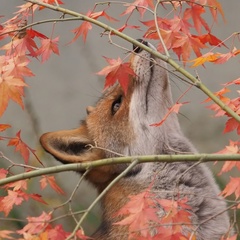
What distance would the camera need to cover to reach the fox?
13.9ft

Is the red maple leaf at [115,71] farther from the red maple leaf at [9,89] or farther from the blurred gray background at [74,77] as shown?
the blurred gray background at [74,77]

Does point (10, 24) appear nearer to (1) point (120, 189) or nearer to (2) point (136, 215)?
(1) point (120, 189)

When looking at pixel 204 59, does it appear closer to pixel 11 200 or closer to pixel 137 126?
pixel 137 126

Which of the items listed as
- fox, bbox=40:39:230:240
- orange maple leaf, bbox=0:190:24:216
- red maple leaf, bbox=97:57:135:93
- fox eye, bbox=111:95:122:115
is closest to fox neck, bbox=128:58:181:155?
fox, bbox=40:39:230:240

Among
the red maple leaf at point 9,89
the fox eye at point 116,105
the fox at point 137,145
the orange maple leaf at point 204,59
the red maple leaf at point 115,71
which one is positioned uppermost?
the red maple leaf at point 9,89

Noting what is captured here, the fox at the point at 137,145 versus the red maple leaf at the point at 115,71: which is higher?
the red maple leaf at the point at 115,71

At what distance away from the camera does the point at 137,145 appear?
14.6ft

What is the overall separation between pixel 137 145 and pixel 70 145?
1.41 ft

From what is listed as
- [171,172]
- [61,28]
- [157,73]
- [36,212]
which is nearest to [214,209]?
[171,172]

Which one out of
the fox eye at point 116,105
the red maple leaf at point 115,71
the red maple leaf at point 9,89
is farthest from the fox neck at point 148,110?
the red maple leaf at point 9,89

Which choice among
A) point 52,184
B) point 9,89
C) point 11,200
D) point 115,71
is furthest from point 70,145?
point 9,89

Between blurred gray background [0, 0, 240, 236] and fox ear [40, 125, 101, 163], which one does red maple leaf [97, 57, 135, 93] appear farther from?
blurred gray background [0, 0, 240, 236]

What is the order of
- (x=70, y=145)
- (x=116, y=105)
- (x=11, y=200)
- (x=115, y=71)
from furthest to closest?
(x=116, y=105) < (x=70, y=145) < (x=11, y=200) < (x=115, y=71)

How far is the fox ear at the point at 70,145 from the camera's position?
4195 mm
